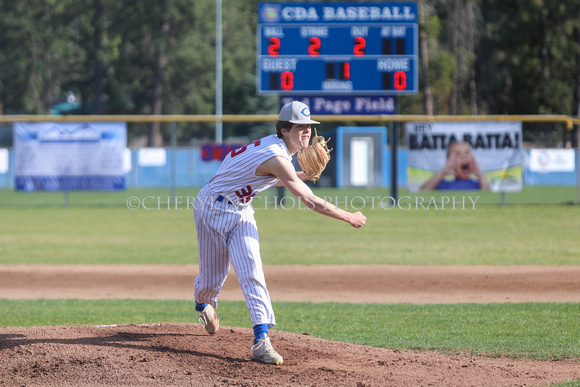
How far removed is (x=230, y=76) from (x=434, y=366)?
1814 inches

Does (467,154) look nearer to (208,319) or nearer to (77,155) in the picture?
(77,155)

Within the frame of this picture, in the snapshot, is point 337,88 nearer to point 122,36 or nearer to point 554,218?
point 554,218

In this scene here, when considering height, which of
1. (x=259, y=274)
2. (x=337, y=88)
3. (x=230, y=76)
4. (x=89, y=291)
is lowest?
(x=89, y=291)

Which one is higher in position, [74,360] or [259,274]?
[259,274]

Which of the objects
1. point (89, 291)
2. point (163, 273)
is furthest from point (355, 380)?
point (163, 273)

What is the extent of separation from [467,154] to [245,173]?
1597 cm

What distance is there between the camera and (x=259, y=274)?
16.1ft

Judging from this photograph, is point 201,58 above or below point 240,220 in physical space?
above

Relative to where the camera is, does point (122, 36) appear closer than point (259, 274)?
No

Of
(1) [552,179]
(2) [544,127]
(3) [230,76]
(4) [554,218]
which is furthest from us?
(3) [230,76]

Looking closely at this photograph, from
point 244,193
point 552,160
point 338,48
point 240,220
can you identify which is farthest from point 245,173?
point 552,160

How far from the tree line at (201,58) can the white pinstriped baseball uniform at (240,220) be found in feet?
122

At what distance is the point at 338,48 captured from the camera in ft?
64.3

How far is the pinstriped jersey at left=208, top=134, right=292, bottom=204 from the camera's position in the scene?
4863mm
